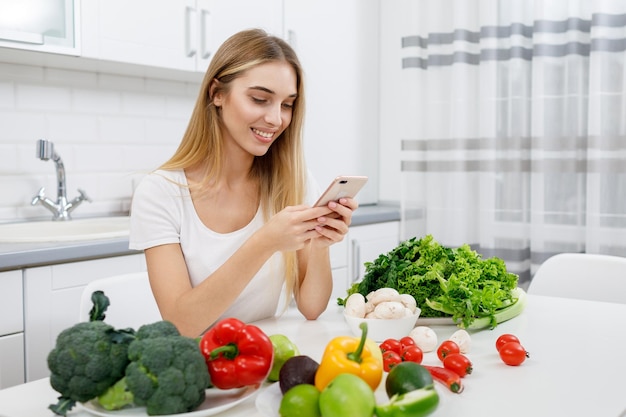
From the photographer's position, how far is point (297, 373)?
0.98 m

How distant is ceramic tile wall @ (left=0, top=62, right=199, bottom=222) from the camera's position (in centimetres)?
261

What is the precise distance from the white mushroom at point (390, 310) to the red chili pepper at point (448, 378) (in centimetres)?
27

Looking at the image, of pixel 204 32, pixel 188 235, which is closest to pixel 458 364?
pixel 188 235

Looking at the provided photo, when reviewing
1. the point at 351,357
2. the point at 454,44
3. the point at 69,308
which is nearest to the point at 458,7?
the point at 454,44

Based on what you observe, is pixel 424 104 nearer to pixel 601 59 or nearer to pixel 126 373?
pixel 601 59

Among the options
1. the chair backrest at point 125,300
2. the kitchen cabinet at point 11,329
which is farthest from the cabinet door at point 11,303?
the chair backrest at point 125,300

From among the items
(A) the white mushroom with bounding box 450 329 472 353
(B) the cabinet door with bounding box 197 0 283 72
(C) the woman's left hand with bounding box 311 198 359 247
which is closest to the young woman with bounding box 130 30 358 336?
(C) the woman's left hand with bounding box 311 198 359 247

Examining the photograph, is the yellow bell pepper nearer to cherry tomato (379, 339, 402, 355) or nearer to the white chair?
cherry tomato (379, 339, 402, 355)

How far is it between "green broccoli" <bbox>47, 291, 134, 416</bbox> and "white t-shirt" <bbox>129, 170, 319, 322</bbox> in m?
0.73

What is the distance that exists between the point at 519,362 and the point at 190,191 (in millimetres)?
941

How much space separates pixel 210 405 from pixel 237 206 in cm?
92

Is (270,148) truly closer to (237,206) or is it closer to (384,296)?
(237,206)

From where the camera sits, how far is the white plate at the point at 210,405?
36.3 inches

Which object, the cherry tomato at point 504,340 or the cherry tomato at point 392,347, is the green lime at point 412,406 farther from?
the cherry tomato at point 504,340
